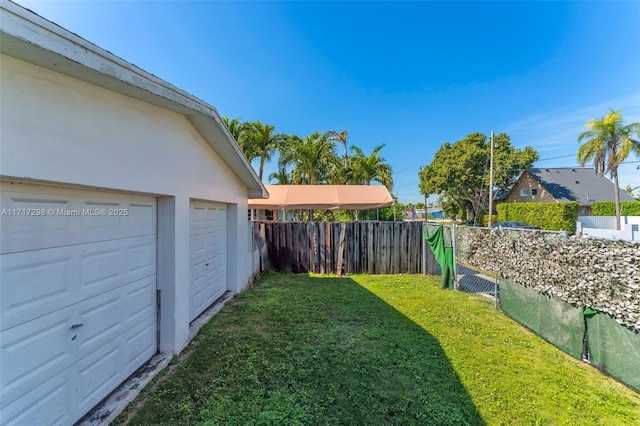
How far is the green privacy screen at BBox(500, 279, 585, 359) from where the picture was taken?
364 cm

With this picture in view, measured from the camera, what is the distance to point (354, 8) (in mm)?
8250

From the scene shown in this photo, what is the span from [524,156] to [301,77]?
25687 mm

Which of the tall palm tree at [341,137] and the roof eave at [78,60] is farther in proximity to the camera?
the tall palm tree at [341,137]

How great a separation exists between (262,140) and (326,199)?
25.3 feet

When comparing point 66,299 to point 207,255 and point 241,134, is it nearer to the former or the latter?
point 207,255

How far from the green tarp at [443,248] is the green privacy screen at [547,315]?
5.63ft

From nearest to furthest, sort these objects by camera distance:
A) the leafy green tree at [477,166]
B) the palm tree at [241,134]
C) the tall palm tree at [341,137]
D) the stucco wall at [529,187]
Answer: the palm tree at [241,134] → the tall palm tree at [341,137] → the leafy green tree at [477,166] → the stucco wall at [529,187]

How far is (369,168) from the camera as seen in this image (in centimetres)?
1936

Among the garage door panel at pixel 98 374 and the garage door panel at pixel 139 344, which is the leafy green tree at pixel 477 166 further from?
the garage door panel at pixel 98 374

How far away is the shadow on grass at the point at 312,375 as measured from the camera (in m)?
2.54

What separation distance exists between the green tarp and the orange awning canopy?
3.81 m

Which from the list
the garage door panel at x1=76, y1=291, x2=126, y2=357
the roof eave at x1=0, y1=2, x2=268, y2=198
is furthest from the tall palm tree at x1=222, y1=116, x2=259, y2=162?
the garage door panel at x1=76, y1=291, x2=126, y2=357

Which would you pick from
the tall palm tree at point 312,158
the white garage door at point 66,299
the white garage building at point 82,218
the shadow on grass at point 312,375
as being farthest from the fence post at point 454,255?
the tall palm tree at point 312,158

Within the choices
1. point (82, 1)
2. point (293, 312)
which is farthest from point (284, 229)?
point (82, 1)
